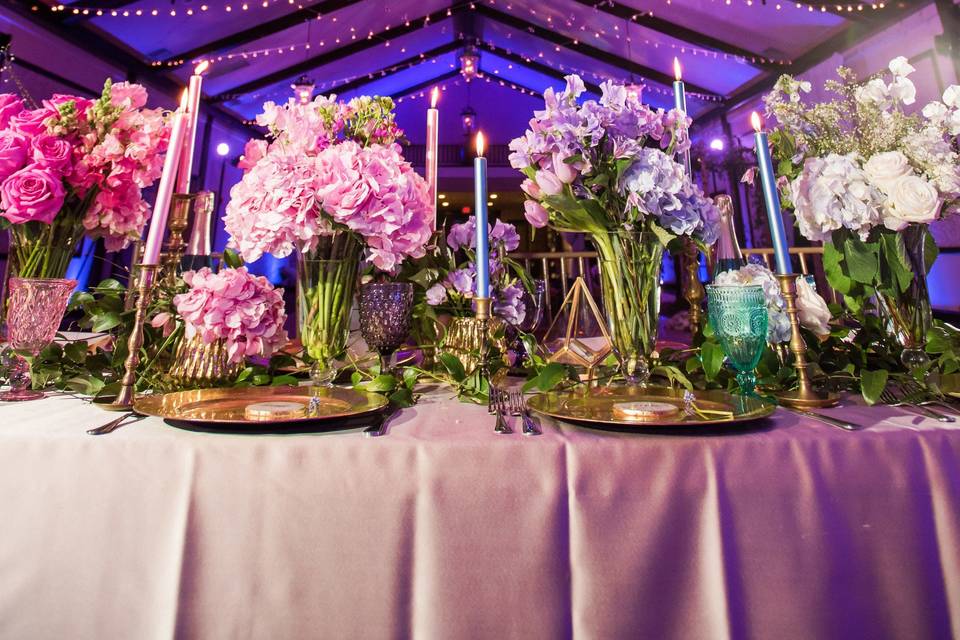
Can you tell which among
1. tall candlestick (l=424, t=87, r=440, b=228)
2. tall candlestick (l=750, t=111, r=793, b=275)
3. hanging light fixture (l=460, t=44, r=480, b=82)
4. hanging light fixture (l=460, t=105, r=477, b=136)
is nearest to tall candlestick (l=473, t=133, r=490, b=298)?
tall candlestick (l=424, t=87, r=440, b=228)

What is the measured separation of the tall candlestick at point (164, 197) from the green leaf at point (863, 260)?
1074 mm

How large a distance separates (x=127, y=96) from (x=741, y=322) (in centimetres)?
118

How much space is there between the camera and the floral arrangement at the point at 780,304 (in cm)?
79

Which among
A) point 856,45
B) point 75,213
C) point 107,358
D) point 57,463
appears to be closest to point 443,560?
point 57,463

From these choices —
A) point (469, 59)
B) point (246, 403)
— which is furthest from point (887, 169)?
point (469, 59)

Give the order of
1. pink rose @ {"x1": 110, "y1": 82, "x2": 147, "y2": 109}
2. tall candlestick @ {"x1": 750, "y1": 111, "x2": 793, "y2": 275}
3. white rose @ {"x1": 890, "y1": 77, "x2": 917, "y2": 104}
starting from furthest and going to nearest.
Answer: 1. pink rose @ {"x1": 110, "y1": 82, "x2": 147, "y2": 109}
2. white rose @ {"x1": 890, "y1": 77, "x2": 917, "y2": 104}
3. tall candlestick @ {"x1": 750, "y1": 111, "x2": 793, "y2": 275}

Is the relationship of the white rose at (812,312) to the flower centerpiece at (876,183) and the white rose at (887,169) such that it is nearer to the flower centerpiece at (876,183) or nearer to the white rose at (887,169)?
the flower centerpiece at (876,183)

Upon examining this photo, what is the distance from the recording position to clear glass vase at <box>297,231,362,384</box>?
803 mm

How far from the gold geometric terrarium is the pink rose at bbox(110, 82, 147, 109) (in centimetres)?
92

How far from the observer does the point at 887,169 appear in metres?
0.76

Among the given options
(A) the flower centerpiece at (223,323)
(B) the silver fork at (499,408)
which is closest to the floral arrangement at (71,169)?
(A) the flower centerpiece at (223,323)

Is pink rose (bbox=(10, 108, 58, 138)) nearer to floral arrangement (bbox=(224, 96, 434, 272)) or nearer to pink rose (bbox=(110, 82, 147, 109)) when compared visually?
pink rose (bbox=(110, 82, 147, 109))

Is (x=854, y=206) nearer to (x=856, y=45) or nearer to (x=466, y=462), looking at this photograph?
(x=466, y=462)

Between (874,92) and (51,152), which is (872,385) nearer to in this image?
(874,92)
